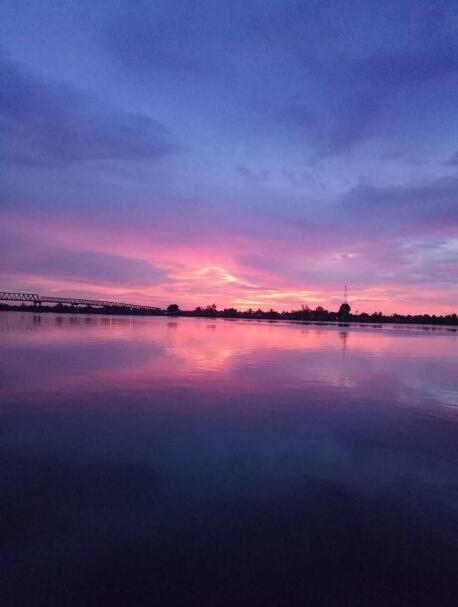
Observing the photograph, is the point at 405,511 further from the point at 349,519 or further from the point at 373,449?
the point at 373,449

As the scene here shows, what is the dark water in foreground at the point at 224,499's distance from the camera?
4098 mm

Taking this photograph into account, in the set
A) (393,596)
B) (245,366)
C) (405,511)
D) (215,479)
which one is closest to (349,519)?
(405,511)

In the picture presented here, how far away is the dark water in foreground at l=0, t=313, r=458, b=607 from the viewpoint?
4.10 metres

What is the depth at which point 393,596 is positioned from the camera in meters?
4.01

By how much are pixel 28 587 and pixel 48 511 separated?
1.41 metres

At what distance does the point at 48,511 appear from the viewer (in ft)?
17.4

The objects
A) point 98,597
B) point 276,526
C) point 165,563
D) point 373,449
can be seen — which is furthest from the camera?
point 373,449

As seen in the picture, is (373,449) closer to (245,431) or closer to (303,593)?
(245,431)

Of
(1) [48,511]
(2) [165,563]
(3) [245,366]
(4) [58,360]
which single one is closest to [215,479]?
(2) [165,563]

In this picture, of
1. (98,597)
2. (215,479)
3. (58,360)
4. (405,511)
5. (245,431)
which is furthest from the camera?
(58,360)

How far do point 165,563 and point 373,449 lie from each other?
207 inches

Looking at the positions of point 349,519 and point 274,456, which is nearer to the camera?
point 349,519

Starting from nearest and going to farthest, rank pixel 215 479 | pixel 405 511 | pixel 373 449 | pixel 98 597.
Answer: pixel 98 597, pixel 405 511, pixel 215 479, pixel 373 449

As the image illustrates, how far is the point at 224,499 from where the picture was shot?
572 cm
